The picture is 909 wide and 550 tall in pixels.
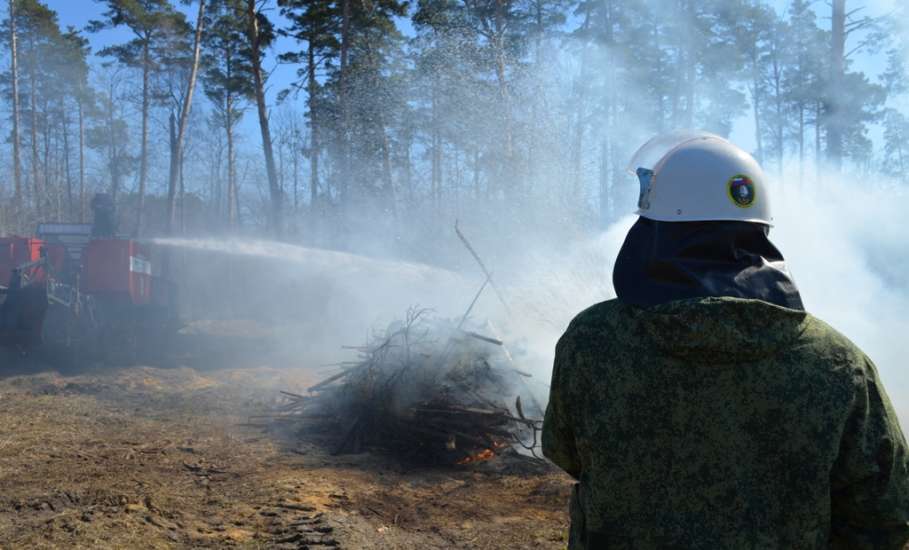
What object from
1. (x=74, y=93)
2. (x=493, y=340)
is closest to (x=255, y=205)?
(x=74, y=93)

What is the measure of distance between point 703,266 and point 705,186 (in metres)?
0.24

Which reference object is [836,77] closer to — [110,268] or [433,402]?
[433,402]

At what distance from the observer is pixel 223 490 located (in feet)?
19.6

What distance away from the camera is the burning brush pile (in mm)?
7320

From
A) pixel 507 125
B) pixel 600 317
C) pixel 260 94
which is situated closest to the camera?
pixel 600 317

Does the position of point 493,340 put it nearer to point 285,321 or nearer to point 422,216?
point 285,321

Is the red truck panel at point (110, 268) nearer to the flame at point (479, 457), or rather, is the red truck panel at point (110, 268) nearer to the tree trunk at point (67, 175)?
the flame at point (479, 457)

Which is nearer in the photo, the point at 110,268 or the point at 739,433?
the point at 739,433

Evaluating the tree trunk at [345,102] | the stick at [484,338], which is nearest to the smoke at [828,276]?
the stick at [484,338]

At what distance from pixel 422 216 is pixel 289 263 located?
5.00 metres

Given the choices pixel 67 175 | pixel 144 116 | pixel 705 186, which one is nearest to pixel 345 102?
pixel 144 116

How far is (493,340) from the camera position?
804cm

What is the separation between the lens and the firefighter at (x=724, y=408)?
4.86ft

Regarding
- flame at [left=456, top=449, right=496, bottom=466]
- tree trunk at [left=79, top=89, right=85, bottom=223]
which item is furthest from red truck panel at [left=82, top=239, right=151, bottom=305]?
tree trunk at [left=79, top=89, right=85, bottom=223]
